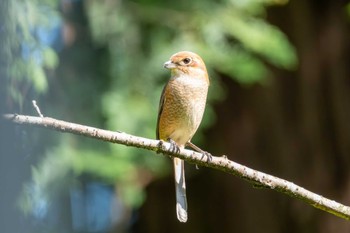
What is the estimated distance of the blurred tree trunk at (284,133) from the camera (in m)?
7.52

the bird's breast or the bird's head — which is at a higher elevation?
the bird's head

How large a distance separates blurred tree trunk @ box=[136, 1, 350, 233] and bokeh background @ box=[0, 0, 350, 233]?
0.01 m

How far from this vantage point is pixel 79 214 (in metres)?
6.98

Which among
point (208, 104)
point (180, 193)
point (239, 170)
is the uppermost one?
point (208, 104)

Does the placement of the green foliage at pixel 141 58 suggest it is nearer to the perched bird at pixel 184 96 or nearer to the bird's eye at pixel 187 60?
the perched bird at pixel 184 96

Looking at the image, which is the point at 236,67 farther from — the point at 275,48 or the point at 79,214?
the point at 79,214

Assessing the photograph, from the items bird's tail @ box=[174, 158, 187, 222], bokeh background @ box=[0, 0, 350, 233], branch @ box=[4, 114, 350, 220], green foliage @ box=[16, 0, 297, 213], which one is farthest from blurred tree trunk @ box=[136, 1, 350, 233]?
branch @ box=[4, 114, 350, 220]

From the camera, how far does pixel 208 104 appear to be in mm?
6508

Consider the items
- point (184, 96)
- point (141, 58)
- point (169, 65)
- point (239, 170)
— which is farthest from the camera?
point (141, 58)

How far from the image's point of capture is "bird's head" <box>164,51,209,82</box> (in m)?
4.65

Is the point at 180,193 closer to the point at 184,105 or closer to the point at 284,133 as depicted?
the point at 184,105

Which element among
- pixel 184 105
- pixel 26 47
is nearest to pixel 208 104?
pixel 184 105

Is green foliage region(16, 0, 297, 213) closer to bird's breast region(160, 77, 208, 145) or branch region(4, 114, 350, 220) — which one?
bird's breast region(160, 77, 208, 145)

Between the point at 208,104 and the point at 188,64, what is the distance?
6.15 feet
